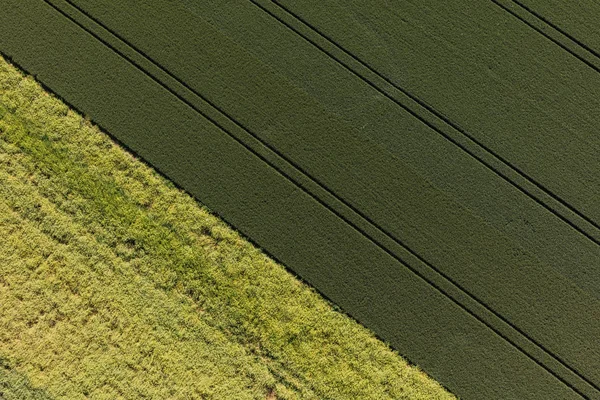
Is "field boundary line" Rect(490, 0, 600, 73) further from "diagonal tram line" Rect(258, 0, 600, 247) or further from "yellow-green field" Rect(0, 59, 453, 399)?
"yellow-green field" Rect(0, 59, 453, 399)

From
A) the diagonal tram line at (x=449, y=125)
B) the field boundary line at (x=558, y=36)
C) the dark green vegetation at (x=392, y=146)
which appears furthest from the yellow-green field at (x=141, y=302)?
the field boundary line at (x=558, y=36)

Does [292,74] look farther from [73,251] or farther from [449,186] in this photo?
[73,251]

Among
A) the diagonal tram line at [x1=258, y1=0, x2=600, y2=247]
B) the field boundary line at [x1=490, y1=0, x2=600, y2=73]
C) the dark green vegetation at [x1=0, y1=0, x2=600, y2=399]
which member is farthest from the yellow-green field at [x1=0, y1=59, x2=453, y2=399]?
the field boundary line at [x1=490, y1=0, x2=600, y2=73]

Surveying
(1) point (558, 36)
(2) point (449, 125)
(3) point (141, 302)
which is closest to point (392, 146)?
(2) point (449, 125)

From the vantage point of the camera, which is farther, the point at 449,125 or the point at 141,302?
the point at 449,125

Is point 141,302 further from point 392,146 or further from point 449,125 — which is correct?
point 449,125

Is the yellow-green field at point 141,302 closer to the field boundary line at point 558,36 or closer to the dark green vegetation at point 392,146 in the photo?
the dark green vegetation at point 392,146

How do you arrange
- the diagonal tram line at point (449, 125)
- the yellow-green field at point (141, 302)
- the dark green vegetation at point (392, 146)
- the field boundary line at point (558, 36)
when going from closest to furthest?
the yellow-green field at point (141, 302)
the dark green vegetation at point (392, 146)
the diagonal tram line at point (449, 125)
the field boundary line at point (558, 36)
